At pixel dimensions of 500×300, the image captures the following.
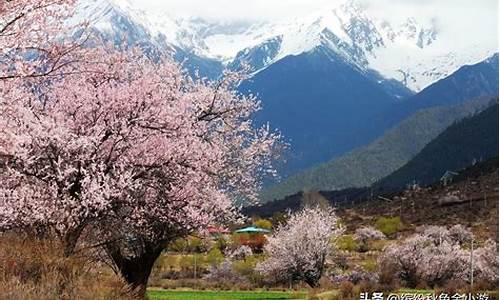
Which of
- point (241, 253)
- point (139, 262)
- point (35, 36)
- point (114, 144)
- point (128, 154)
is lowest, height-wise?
point (139, 262)

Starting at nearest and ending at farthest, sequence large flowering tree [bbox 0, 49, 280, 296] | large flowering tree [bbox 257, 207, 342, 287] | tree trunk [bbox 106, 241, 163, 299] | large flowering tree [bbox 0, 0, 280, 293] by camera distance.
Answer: large flowering tree [bbox 0, 0, 280, 293] → large flowering tree [bbox 0, 49, 280, 296] → tree trunk [bbox 106, 241, 163, 299] → large flowering tree [bbox 257, 207, 342, 287]

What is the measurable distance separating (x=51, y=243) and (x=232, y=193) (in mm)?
9380

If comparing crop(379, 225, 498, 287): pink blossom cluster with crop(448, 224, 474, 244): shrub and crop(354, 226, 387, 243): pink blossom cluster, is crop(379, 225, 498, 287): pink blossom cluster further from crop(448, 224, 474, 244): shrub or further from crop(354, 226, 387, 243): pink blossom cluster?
crop(354, 226, 387, 243): pink blossom cluster

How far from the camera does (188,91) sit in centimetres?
2053

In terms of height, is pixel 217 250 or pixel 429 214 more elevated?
pixel 429 214

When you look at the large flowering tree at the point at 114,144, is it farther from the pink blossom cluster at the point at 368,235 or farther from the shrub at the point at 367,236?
the pink blossom cluster at the point at 368,235

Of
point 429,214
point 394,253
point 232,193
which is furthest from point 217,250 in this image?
point 232,193

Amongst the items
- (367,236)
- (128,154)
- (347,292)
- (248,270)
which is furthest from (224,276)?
(128,154)

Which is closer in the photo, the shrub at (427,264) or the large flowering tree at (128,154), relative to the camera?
the large flowering tree at (128,154)

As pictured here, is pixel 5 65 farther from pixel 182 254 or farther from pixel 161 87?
pixel 182 254

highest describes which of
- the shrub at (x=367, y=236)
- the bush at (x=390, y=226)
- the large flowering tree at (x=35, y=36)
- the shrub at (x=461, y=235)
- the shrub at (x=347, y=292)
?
the bush at (x=390, y=226)

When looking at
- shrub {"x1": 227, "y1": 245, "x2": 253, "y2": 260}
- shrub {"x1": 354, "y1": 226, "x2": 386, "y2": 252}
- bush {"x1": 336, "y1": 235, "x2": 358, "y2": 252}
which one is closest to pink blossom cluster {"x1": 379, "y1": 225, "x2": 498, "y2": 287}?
shrub {"x1": 227, "y1": 245, "x2": 253, "y2": 260}

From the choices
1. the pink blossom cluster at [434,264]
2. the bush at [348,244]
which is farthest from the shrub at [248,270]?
the bush at [348,244]

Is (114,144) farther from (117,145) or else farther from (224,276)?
(224,276)
